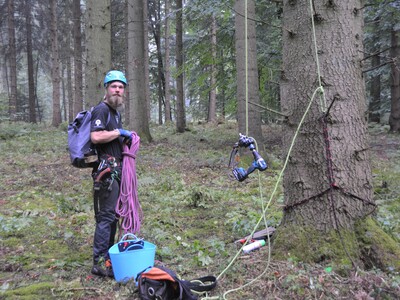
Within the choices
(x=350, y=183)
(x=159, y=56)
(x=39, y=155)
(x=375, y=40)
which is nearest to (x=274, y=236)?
(x=350, y=183)

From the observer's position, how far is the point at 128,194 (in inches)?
159

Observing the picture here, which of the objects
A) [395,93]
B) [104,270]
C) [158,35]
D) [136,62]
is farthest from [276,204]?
[158,35]

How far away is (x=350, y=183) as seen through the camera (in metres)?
3.29

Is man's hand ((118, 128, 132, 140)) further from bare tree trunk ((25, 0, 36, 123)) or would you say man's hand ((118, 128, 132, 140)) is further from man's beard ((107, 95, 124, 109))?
bare tree trunk ((25, 0, 36, 123))

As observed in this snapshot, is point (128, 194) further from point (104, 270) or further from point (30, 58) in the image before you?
point (30, 58)

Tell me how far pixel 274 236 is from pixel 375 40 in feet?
48.4

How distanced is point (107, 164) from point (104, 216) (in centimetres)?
57

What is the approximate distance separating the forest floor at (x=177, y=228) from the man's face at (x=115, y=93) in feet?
5.84

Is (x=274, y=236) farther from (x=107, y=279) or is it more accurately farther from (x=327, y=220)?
(x=107, y=279)

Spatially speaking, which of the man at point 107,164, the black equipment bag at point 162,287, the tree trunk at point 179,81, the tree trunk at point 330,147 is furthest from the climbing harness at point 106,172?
the tree trunk at point 179,81

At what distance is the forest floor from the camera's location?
2998mm

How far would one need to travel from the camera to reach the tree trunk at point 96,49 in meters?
6.43

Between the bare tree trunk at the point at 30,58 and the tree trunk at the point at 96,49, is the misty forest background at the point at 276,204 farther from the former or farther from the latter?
the bare tree trunk at the point at 30,58

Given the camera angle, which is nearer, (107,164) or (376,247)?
(376,247)
